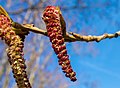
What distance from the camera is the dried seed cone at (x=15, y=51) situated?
65 cm

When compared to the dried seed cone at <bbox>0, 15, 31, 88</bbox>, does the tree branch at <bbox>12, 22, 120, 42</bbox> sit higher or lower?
higher

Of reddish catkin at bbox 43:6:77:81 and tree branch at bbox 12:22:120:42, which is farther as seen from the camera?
tree branch at bbox 12:22:120:42

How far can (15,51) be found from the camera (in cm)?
67

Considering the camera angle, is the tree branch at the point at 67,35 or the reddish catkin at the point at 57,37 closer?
the reddish catkin at the point at 57,37

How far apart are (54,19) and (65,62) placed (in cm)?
11

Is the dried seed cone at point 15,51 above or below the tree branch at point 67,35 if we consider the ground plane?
below

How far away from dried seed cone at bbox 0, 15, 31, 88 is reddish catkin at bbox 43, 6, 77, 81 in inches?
2.6

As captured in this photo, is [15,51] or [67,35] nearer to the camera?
[15,51]

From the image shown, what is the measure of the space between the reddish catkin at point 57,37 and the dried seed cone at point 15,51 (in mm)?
65

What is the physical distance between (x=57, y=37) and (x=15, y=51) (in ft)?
0.28

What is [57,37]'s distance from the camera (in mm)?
676

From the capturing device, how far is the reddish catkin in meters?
0.64

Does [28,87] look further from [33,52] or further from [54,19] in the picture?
[33,52]

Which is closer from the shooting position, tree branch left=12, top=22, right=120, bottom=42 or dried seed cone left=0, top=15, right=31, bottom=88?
dried seed cone left=0, top=15, right=31, bottom=88
